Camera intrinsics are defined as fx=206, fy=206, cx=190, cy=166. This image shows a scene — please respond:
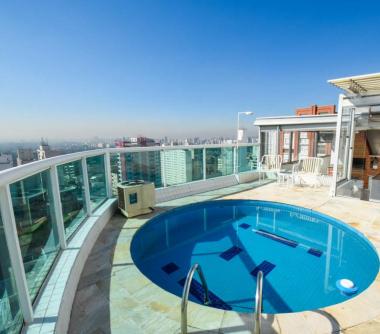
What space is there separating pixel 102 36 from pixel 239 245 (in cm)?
877

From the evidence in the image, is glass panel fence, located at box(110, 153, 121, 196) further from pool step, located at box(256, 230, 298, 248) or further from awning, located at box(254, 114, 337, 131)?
awning, located at box(254, 114, 337, 131)

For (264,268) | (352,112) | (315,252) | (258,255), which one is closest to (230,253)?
(258,255)

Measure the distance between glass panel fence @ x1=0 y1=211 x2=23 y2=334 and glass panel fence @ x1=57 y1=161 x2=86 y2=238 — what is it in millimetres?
1449

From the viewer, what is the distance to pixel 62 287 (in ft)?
6.66

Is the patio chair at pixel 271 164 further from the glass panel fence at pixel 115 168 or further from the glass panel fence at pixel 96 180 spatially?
the glass panel fence at pixel 96 180

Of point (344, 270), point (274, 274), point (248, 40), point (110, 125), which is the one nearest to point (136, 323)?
point (274, 274)

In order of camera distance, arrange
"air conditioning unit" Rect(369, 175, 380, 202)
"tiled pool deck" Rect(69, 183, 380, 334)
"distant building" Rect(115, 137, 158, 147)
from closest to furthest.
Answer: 1. "tiled pool deck" Rect(69, 183, 380, 334)
2. "air conditioning unit" Rect(369, 175, 380, 202)
3. "distant building" Rect(115, 137, 158, 147)

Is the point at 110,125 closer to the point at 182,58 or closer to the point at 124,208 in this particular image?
the point at 182,58

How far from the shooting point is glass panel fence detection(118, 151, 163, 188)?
4.91 m

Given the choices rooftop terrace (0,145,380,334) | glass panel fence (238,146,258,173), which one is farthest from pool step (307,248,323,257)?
glass panel fence (238,146,258,173)

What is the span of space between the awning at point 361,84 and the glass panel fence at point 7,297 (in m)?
5.96

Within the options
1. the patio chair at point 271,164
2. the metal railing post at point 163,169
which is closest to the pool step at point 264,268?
the metal railing post at point 163,169

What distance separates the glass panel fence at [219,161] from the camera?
6973mm

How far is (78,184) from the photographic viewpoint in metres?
3.53
